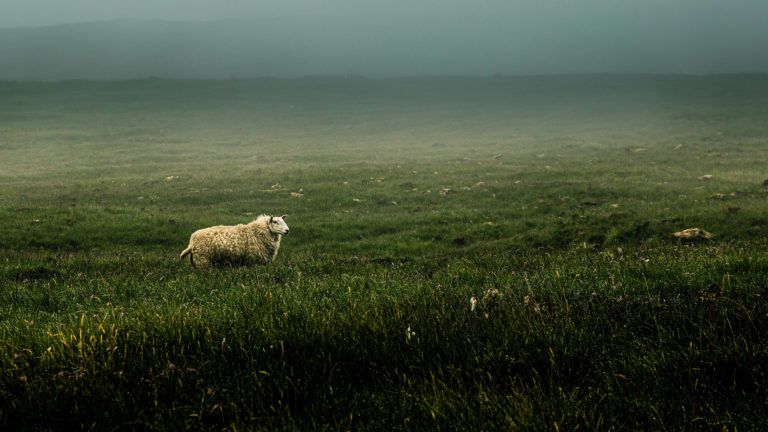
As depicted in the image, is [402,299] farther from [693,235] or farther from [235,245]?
[693,235]

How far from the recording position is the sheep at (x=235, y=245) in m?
11.5

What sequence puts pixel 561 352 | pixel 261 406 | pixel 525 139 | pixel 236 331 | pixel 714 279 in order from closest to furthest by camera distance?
pixel 261 406
pixel 561 352
pixel 236 331
pixel 714 279
pixel 525 139

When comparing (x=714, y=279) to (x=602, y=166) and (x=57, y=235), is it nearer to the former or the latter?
(x=57, y=235)

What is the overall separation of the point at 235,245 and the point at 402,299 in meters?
7.82

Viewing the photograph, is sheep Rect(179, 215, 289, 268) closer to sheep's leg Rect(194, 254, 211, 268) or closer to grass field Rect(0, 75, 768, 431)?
sheep's leg Rect(194, 254, 211, 268)

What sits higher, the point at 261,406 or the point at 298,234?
the point at 261,406

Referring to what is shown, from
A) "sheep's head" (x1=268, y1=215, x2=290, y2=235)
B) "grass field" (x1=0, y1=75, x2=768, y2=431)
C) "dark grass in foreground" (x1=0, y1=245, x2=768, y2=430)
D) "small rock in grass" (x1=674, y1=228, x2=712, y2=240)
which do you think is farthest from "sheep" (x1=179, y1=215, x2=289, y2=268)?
"small rock in grass" (x1=674, y1=228, x2=712, y2=240)

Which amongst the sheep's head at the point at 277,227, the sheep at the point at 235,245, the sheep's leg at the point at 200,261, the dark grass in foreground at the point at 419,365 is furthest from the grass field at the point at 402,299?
the sheep's head at the point at 277,227

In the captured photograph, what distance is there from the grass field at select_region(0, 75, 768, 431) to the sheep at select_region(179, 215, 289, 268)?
0.73 metres

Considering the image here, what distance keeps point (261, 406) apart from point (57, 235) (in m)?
18.6

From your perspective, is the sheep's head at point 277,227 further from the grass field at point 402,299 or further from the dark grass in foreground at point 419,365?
the dark grass in foreground at point 419,365

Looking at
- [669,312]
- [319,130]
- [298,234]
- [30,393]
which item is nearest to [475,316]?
[669,312]

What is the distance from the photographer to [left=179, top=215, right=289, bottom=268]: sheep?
1148cm

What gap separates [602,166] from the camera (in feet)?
128
